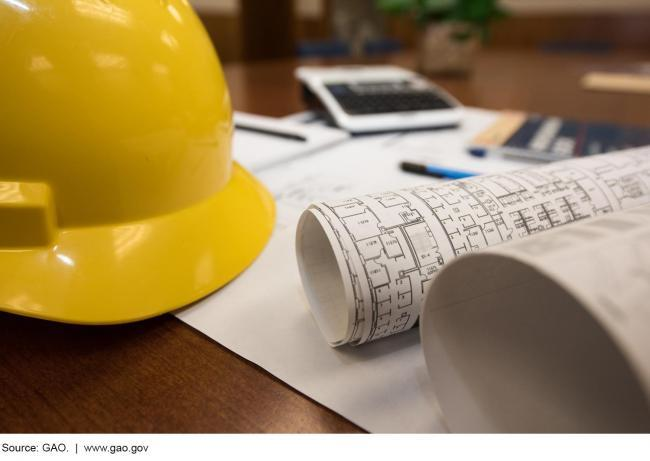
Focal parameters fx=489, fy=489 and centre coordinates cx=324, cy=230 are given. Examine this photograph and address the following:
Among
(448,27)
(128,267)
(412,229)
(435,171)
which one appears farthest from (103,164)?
(448,27)

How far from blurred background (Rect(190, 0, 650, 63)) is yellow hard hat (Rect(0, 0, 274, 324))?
2.88 ft

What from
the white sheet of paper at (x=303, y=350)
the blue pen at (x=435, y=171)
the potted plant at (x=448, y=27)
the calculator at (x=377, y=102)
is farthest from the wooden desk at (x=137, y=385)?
the potted plant at (x=448, y=27)

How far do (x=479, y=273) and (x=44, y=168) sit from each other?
237mm

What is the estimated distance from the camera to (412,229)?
Result: 0.26 metres

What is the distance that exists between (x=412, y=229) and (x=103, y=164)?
0.60 feet

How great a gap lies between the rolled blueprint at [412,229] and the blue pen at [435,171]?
0.55 ft

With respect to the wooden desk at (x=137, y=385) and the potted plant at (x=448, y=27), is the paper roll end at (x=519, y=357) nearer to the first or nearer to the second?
the wooden desk at (x=137, y=385)

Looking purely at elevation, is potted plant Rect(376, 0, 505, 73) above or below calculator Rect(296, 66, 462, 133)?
above

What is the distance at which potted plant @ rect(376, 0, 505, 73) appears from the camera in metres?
1.02

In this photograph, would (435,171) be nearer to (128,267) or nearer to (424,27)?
(128,267)

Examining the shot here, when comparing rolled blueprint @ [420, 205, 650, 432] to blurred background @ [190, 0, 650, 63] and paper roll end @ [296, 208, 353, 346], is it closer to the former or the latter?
paper roll end @ [296, 208, 353, 346]

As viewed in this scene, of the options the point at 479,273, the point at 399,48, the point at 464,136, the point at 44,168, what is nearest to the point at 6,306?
the point at 44,168

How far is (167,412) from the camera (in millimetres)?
222

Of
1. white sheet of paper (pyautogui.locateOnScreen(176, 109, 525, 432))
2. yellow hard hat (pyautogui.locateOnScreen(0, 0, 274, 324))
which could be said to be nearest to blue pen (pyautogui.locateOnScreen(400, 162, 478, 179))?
white sheet of paper (pyautogui.locateOnScreen(176, 109, 525, 432))
